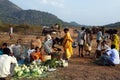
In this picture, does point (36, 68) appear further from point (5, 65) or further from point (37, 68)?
point (5, 65)

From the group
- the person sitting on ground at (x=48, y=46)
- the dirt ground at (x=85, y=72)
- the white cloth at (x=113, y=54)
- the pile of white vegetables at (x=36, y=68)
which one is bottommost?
the dirt ground at (x=85, y=72)

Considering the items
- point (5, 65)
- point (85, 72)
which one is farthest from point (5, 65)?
point (85, 72)

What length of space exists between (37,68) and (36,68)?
52 mm

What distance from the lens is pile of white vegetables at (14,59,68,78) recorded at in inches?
547

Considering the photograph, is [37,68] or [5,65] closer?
[5,65]

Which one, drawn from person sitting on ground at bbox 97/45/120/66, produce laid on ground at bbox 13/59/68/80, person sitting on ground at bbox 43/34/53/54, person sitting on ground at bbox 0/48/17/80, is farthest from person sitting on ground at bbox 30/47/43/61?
person sitting on ground at bbox 0/48/17/80

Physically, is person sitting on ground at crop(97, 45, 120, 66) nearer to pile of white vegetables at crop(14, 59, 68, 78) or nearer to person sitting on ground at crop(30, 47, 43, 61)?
pile of white vegetables at crop(14, 59, 68, 78)

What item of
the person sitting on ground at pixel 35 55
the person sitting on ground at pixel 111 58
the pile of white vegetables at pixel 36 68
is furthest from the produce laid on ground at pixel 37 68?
the person sitting on ground at pixel 111 58

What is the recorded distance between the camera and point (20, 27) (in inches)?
2000

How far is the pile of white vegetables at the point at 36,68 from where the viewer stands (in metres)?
13.9

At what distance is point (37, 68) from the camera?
14.3 meters

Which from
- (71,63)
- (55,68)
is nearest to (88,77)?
(55,68)

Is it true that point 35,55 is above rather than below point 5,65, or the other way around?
below

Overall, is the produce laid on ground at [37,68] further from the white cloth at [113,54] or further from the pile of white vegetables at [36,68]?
the white cloth at [113,54]
